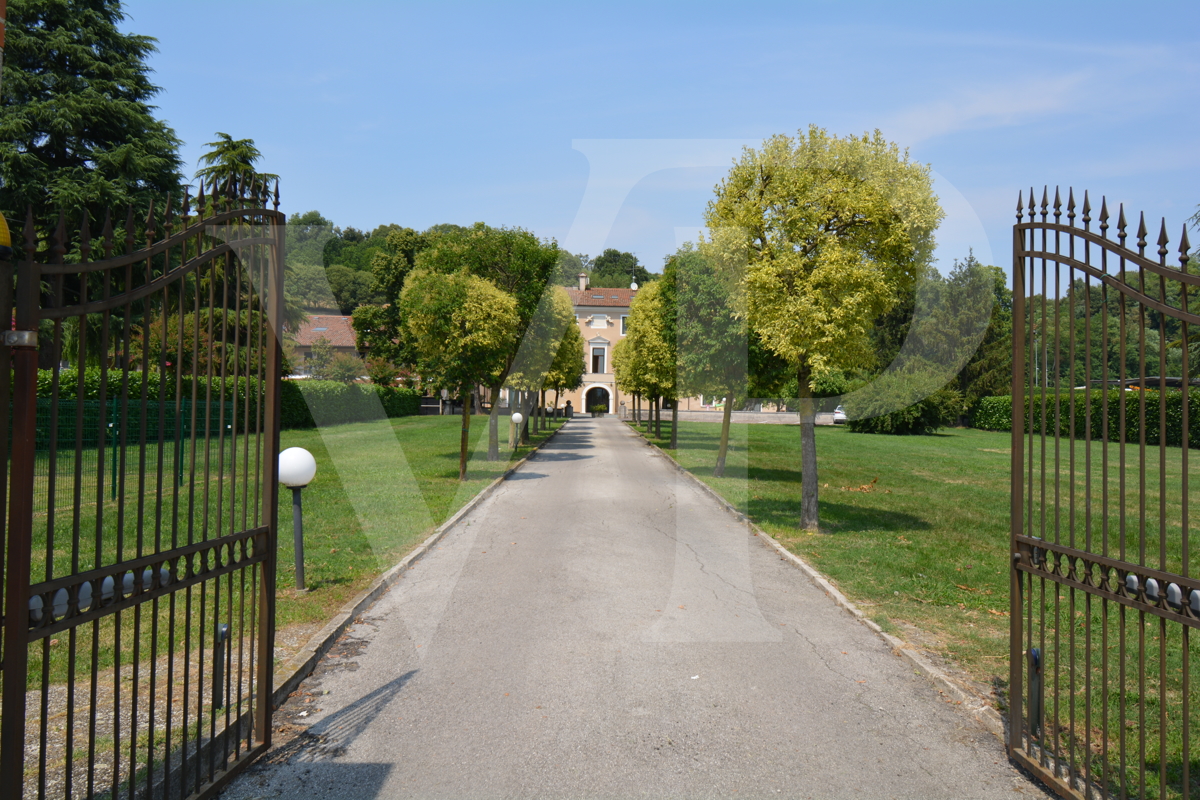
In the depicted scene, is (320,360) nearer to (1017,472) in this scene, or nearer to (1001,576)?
(1001,576)

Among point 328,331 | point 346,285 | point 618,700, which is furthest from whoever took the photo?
point 346,285

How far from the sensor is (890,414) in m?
44.8

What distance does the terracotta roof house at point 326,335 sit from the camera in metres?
45.3

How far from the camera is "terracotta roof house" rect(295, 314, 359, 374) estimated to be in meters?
45.3

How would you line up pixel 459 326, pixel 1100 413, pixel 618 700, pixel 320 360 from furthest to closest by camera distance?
1. pixel 320 360
2. pixel 1100 413
3. pixel 459 326
4. pixel 618 700

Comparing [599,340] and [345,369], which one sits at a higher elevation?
[599,340]

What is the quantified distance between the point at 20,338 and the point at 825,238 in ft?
32.9

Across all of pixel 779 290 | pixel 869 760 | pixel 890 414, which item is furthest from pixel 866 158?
pixel 890 414

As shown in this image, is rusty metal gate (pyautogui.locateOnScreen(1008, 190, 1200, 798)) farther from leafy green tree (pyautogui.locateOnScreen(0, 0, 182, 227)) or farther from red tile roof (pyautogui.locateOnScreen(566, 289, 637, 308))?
red tile roof (pyautogui.locateOnScreen(566, 289, 637, 308))

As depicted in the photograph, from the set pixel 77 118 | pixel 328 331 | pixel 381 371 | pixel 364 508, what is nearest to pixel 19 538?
pixel 364 508

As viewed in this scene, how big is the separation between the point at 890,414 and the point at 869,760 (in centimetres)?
4324

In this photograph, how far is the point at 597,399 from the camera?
239 ft

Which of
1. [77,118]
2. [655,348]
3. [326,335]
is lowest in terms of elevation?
[655,348]

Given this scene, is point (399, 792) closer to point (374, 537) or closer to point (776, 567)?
point (776, 567)
